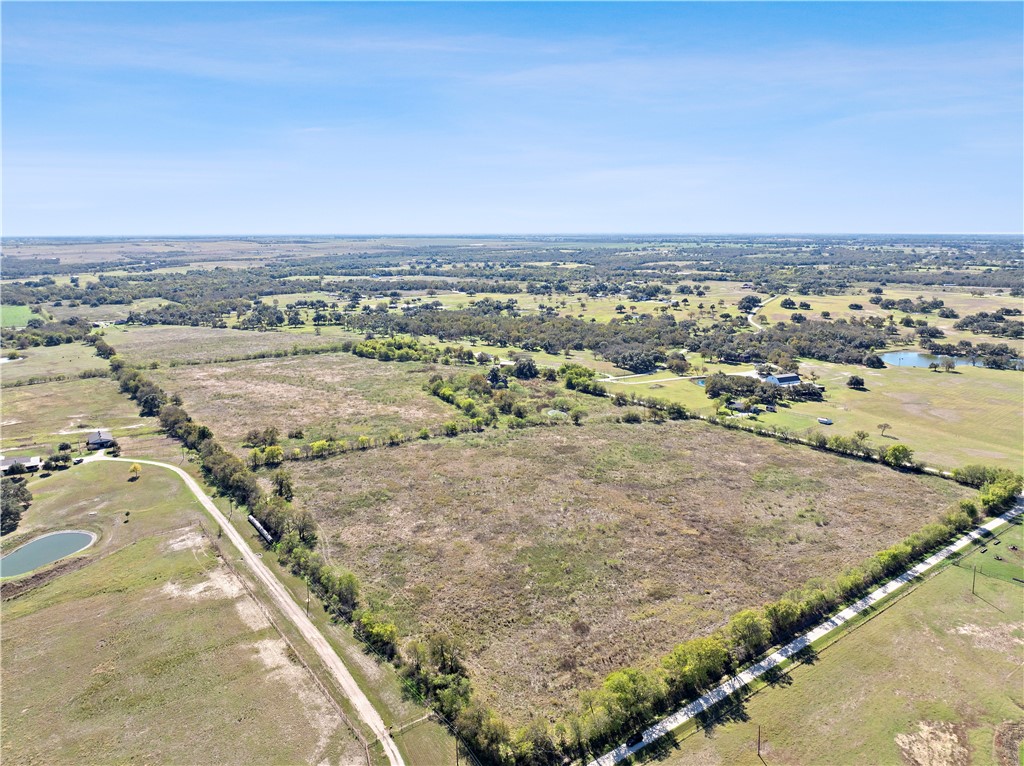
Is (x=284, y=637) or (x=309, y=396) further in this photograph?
(x=309, y=396)

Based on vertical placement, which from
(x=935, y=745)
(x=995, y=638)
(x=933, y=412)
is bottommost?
(x=935, y=745)

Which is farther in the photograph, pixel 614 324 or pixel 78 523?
pixel 614 324

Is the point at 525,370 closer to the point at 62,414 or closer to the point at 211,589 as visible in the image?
the point at 211,589

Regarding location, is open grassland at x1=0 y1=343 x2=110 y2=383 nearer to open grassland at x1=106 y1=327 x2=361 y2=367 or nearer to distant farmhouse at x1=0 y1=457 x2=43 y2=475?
open grassland at x1=106 y1=327 x2=361 y2=367

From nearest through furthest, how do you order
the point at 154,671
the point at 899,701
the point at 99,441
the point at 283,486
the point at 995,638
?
1. the point at 899,701
2. the point at 154,671
3. the point at 995,638
4. the point at 283,486
5. the point at 99,441

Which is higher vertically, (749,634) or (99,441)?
(99,441)

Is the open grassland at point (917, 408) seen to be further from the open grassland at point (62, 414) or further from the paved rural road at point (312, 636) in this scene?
the open grassland at point (62, 414)

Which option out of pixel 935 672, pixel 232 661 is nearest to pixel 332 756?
pixel 232 661

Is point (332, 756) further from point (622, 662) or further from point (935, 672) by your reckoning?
point (935, 672)

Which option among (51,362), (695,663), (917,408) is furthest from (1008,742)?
(51,362)
